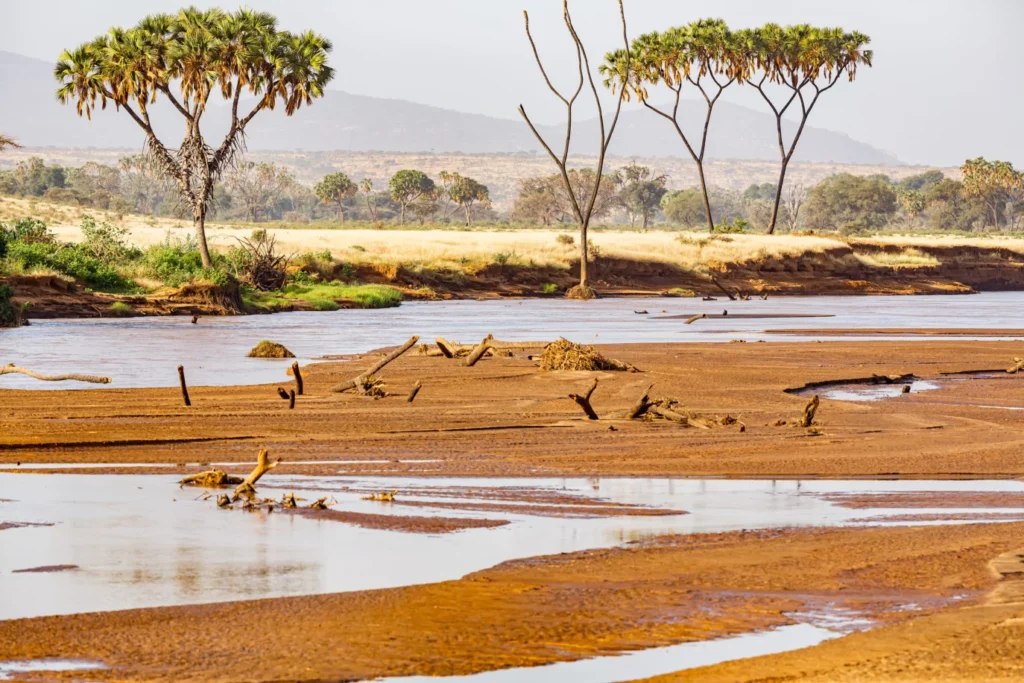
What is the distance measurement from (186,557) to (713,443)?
294 inches

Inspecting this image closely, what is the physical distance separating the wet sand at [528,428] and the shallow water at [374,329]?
12.5 ft

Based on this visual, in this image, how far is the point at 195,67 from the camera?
174 feet

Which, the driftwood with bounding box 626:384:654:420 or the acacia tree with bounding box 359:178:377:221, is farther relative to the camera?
the acacia tree with bounding box 359:178:377:221

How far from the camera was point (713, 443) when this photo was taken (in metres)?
16.4

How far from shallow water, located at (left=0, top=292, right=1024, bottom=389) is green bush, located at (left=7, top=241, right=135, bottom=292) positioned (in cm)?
513

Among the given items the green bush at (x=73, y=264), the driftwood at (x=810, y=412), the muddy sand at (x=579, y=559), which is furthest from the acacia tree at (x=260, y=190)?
the driftwood at (x=810, y=412)

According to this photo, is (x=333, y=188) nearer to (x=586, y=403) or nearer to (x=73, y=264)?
(x=73, y=264)

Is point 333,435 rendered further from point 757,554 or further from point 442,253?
point 442,253

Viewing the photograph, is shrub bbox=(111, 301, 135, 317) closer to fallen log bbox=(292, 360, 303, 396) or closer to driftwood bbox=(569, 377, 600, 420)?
fallen log bbox=(292, 360, 303, 396)

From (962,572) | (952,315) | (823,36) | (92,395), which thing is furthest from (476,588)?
(823,36)

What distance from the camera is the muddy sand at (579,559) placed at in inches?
303

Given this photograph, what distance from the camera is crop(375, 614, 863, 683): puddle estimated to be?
739 centimetres

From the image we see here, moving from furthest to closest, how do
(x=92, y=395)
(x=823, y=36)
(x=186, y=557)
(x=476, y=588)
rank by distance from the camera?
(x=823, y=36), (x=92, y=395), (x=186, y=557), (x=476, y=588)

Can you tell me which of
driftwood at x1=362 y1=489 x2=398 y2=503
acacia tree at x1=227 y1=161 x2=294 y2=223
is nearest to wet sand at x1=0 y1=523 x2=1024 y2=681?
driftwood at x1=362 y1=489 x2=398 y2=503
